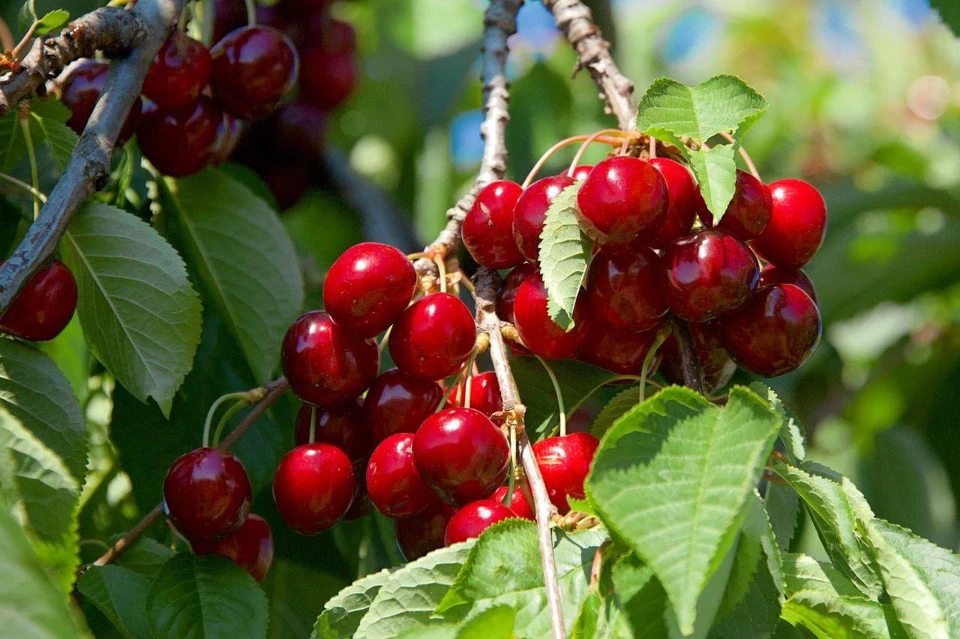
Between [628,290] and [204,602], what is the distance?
1.63 feet

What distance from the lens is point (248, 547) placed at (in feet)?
3.49

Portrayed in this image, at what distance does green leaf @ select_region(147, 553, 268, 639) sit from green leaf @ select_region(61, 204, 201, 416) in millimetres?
174

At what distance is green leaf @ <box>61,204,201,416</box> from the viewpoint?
1040mm

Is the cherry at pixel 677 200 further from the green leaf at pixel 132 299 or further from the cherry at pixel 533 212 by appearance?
the green leaf at pixel 132 299

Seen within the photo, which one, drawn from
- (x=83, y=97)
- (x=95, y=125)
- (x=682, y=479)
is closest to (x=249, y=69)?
(x=83, y=97)

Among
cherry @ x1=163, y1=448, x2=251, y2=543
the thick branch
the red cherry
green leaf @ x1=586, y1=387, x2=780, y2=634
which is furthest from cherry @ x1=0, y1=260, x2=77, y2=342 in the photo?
green leaf @ x1=586, y1=387, x2=780, y2=634

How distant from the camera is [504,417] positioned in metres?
0.94

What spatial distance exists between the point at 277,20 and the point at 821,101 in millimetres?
2293


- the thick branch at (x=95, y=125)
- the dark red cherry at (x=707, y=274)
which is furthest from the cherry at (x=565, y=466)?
the thick branch at (x=95, y=125)

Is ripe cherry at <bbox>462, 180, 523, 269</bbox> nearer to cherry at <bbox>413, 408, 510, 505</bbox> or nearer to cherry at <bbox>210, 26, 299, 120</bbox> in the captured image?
cherry at <bbox>413, 408, 510, 505</bbox>

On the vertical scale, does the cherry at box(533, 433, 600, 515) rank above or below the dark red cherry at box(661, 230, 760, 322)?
below

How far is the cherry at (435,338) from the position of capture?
983 mm

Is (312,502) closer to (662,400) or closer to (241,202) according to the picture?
(662,400)

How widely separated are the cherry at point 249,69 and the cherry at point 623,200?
579 mm
